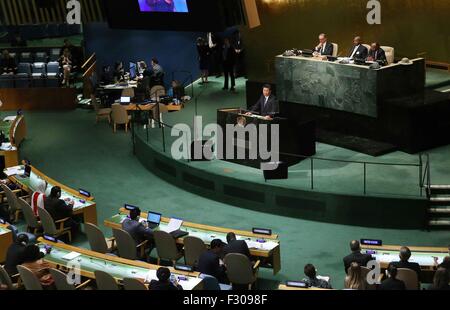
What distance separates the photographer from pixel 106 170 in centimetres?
1855

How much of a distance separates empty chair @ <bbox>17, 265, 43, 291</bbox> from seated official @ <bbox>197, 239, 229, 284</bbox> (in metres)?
2.21

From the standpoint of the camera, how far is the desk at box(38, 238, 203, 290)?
1150cm

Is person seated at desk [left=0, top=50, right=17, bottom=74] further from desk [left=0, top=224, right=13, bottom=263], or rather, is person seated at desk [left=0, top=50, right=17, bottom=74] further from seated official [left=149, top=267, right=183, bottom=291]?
seated official [left=149, top=267, right=183, bottom=291]

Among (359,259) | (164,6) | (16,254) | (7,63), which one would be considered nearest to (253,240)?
(359,259)

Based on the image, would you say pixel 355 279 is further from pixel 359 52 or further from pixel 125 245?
pixel 359 52

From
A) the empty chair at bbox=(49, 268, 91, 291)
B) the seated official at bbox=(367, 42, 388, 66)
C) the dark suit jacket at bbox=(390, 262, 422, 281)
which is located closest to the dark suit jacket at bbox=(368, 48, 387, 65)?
the seated official at bbox=(367, 42, 388, 66)

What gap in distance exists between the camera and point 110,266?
1210cm

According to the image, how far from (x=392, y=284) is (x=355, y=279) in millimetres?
594

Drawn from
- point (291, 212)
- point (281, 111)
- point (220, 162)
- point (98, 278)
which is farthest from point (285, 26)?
point (98, 278)

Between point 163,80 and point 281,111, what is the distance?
24.0 ft

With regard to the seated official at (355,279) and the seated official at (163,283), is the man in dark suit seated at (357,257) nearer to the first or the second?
the seated official at (355,279)

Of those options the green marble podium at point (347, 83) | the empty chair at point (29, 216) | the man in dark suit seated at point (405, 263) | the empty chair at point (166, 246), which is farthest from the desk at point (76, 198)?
the man in dark suit seated at point (405, 263)
